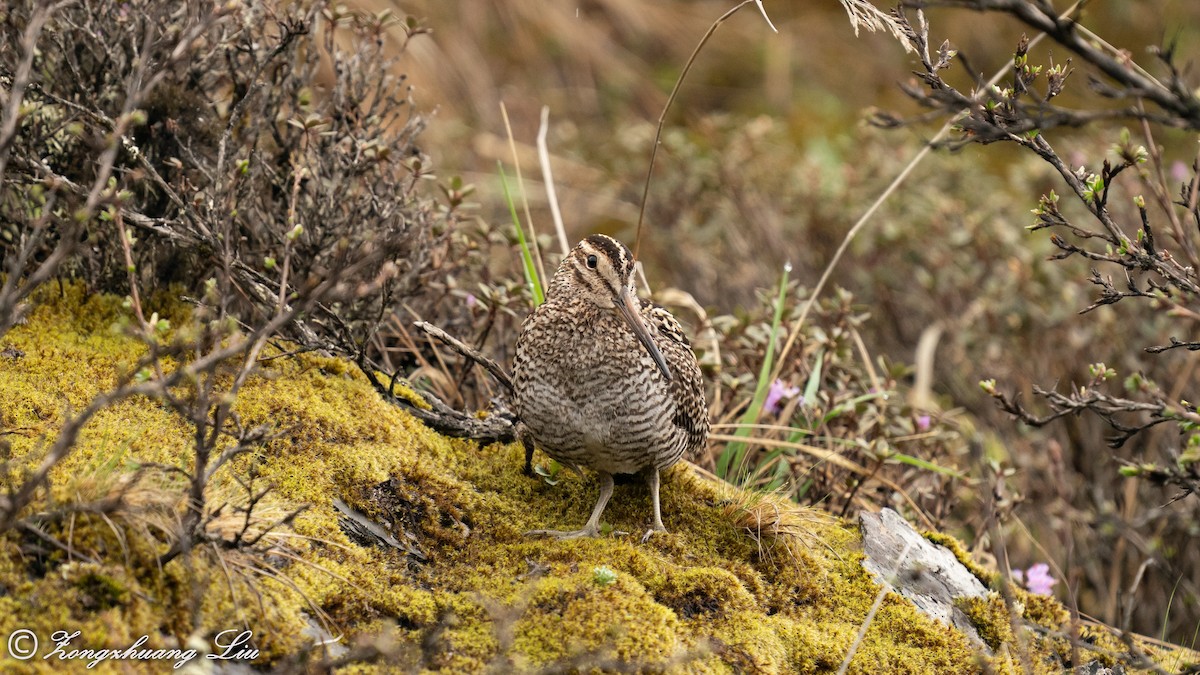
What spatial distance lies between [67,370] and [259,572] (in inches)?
43.8

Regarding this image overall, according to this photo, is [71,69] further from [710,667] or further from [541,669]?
[710,667]

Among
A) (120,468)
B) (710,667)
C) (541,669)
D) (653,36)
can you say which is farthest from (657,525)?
(653,36)

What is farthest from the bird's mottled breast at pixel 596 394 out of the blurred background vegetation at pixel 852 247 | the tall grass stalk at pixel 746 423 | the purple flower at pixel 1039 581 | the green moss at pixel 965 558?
the purple flower at pixel 1039 581

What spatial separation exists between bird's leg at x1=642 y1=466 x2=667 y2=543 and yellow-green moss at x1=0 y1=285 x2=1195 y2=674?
0.04 meters

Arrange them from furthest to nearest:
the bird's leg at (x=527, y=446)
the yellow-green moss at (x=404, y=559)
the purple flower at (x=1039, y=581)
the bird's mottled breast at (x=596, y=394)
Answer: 1. the purple flower at (x=1039, y=581)
2. the bird's leg at (x=527, y=446)
3. the bird's mottled breast at (x=596, y=394)
4. the yellow-green moss at (x=404, y=559)

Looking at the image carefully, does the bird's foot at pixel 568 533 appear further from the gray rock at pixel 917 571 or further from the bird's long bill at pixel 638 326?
the gray rock at pixel 917 571

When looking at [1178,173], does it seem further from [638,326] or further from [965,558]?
[638,326]

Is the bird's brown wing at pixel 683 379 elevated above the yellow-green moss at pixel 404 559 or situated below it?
above

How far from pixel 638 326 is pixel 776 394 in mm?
1169

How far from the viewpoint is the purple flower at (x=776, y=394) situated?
14.9 ft

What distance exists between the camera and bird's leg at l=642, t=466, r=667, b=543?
3.61 metres

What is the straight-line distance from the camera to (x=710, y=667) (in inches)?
121

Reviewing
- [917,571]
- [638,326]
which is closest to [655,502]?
[638,326]

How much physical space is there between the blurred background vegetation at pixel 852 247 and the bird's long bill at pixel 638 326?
35.9 inches
